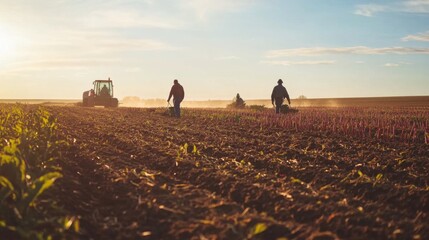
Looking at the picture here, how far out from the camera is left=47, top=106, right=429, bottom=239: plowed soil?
413 cm

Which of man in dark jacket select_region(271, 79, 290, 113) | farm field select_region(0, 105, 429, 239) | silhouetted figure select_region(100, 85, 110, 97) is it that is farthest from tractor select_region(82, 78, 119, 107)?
farm field select_region(0, 105, 429, 239)

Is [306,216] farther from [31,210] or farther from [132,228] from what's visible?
[31,210]

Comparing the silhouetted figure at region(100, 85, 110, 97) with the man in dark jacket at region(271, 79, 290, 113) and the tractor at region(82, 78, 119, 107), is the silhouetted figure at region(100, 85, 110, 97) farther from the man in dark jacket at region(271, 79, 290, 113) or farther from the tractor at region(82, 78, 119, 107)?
the man in dark jacket at region(271, 79, 290, 113)

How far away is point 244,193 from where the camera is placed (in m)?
5.33

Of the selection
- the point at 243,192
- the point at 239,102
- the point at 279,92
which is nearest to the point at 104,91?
the point at 239,102

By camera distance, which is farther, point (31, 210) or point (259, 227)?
point (31, 210)

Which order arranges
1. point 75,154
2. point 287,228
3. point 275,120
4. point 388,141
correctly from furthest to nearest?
point 275,120, point 388,141, point 75,154, point 287,228

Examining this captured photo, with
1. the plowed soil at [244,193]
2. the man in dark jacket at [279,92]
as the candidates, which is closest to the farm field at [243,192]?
the plowed soil at [244,193]

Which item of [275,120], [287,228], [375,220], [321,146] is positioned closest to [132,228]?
[287,228]

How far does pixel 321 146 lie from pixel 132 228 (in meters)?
6.75

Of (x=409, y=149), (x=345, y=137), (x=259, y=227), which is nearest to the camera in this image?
(x=259, y=227)

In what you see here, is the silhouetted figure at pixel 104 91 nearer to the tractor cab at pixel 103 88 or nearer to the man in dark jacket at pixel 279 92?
the tractor cab at pixel 103 88

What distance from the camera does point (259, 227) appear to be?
3746 millimetres

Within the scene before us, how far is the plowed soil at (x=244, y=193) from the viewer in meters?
4.13
